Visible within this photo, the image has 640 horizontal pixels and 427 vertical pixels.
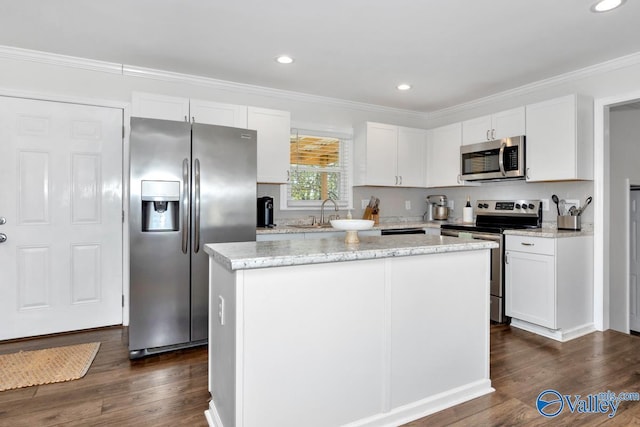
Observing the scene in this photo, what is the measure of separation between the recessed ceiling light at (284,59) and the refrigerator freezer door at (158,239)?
1.02 meters

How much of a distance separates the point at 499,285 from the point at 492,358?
1.05 metres

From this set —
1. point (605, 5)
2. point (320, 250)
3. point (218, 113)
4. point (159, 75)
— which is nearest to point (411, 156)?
point (218, 113)

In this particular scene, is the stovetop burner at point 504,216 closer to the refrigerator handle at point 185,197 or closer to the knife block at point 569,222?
the knife block at point 569,222

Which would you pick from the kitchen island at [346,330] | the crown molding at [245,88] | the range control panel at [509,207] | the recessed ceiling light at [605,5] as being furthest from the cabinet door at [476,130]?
the kitchen island at [346,330]

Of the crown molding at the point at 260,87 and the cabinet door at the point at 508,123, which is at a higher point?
the crown molding at the point at 260,87

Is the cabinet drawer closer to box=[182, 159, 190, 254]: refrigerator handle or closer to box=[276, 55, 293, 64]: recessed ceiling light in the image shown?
box=[276, 55, 293, 64]: recessed ceiling light

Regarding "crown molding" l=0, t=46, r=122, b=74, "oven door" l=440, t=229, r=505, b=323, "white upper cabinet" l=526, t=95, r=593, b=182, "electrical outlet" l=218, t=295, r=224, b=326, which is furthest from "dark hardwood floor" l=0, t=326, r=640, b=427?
"crown molding" l=0, t=46, r=122, b=74

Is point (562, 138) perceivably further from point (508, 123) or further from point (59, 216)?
point (59, 216)

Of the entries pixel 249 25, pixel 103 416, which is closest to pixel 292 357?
pixel 103 416

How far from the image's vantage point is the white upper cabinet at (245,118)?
335cm

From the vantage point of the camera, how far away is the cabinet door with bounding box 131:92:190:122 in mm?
3307

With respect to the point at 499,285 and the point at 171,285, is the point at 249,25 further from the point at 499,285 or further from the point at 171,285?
the point at 499,285

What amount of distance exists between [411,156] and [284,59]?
7.16 feet

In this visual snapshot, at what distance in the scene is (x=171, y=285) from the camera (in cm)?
288
